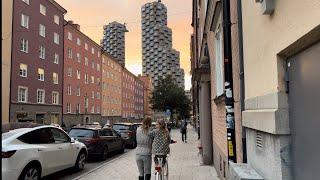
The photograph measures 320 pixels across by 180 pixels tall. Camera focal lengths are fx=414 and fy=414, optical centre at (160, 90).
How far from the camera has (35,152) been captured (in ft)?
34.2

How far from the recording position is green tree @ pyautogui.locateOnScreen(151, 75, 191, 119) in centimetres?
7625

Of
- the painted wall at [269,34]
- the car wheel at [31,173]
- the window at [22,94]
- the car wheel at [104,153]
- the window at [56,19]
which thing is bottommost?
the car wheel at [104,153]

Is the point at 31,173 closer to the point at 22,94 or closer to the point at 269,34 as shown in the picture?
the point at 269,34

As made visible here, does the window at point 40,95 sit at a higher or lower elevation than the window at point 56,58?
lower

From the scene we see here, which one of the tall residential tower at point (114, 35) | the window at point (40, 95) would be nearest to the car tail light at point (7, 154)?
the tall residential tower at point (114, 35)

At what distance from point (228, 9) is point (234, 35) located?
0.44 m

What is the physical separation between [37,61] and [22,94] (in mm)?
5437

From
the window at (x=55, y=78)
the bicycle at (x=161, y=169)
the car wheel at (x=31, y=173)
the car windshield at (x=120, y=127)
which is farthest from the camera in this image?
the window at (x=55, y=78)

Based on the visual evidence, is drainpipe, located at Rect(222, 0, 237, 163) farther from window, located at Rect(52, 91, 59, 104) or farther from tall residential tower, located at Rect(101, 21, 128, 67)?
window, located at Rect(52, 91, 59, 104)

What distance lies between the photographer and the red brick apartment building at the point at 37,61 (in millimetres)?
44344

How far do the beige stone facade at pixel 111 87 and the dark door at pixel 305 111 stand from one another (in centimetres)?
7901

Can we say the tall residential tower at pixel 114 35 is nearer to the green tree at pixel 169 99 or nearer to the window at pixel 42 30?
the window at pixel 42 30

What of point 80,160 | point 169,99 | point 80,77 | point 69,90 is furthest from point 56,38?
point 80,160

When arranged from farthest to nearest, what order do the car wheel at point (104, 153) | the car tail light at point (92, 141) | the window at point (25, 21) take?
the window at point (25, 21), the car wheel at point (104, 153), the car tail light at point (92, 141)
